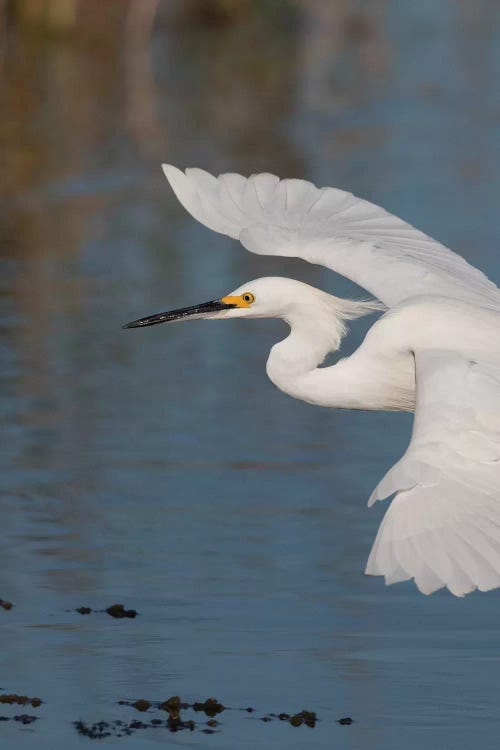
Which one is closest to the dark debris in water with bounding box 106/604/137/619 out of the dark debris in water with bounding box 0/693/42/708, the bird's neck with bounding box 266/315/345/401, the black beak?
the dark debris in water with bounding box 0/693/42/708

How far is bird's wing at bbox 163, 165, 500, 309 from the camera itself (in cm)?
626

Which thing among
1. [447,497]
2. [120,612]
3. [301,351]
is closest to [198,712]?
[120,612]

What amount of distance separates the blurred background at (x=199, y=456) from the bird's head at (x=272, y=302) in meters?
0.91

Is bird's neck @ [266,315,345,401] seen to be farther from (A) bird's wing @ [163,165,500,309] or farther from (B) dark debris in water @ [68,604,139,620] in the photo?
(B) dark debris in water @ [68,604,139,620]

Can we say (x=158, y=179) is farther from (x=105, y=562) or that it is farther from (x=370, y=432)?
(x=105, y=562)

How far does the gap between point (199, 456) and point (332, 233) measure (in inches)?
54.1

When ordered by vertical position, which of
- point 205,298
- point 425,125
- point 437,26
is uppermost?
point 437,26

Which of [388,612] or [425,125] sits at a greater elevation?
[425,125]

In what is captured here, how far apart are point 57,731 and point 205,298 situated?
523cm

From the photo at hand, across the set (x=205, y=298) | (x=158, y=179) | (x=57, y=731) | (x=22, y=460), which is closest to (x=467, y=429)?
(x=57, y=731)

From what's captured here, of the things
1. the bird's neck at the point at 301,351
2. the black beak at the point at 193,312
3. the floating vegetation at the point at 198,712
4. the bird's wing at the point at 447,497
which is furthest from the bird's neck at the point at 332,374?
the floating vegetation at the point at 198,712

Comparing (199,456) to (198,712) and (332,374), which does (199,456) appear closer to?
(332,374)

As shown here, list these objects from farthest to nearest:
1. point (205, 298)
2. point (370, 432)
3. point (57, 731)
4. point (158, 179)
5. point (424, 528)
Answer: point (158, 179) → point (205, 298) → point (370, 432) → point (57, 731) → point (424, 528)

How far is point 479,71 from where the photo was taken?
19516mm
